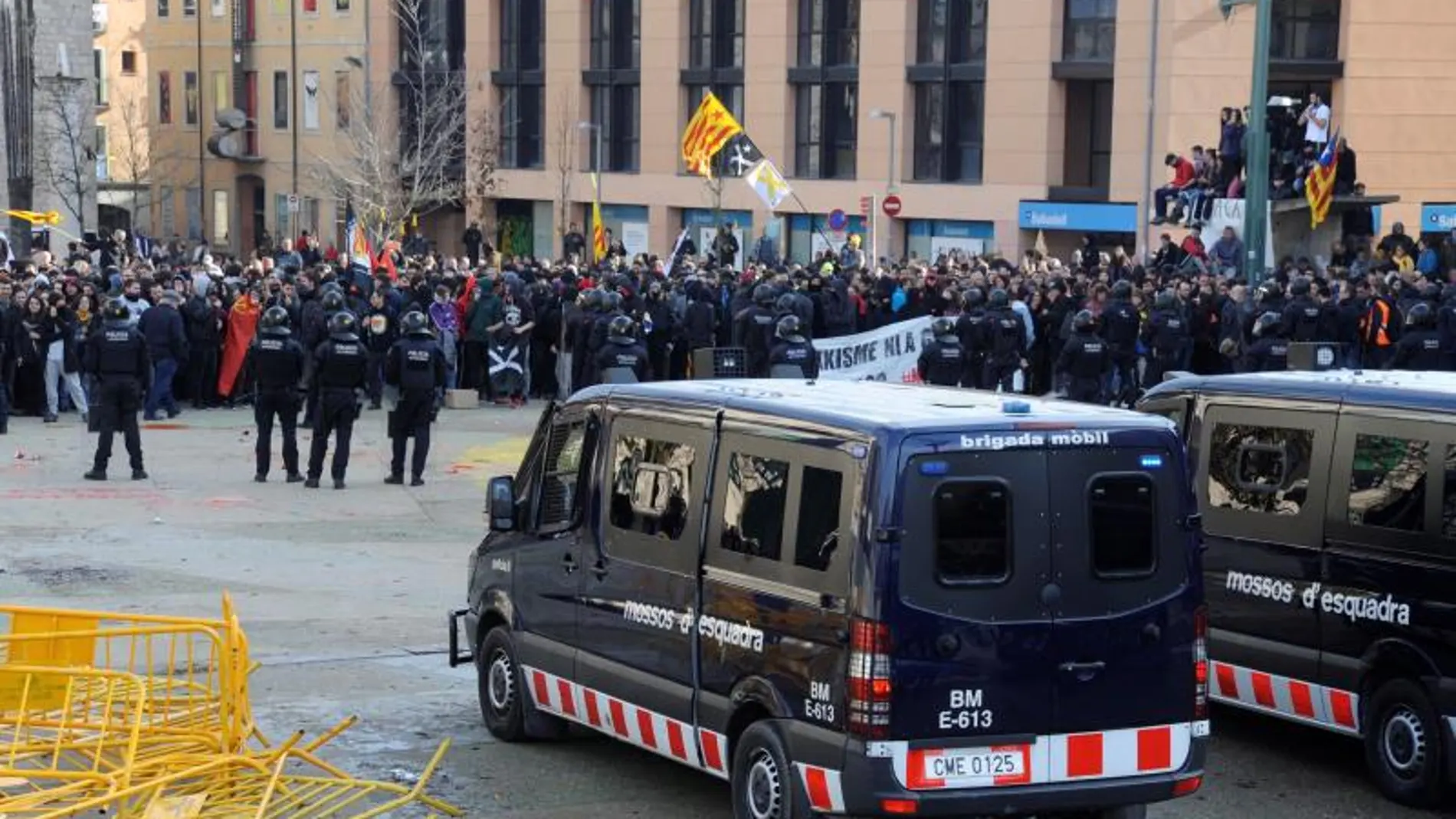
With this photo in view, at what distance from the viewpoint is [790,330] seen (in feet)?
73.8

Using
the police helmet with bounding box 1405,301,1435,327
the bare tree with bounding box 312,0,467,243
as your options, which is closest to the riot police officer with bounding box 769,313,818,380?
the police helmet with bounding box 1405,301,1435,327

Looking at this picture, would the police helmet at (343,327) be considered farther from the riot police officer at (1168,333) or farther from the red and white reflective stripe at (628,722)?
the riot police officer at (1168,333)

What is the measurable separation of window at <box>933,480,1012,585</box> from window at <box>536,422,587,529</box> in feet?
8.51

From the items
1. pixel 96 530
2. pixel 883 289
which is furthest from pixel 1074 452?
pixel 883 289

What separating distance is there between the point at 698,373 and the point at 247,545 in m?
3.71

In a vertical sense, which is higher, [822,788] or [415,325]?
[415,325]

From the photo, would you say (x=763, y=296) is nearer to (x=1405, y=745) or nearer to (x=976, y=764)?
(x=1405, y=745)

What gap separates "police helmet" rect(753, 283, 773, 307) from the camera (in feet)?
85.8

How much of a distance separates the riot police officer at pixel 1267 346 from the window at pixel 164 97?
180 feet

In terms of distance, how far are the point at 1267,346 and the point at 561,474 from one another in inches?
524

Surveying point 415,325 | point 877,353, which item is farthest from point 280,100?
point 415,325

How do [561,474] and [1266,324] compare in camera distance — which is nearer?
[561,474]

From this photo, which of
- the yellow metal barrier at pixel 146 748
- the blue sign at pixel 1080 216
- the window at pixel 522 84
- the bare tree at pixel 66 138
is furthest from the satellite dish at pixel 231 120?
the yellow metal barrier at pixel 146 748

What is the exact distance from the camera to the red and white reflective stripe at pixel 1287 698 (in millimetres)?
10680
